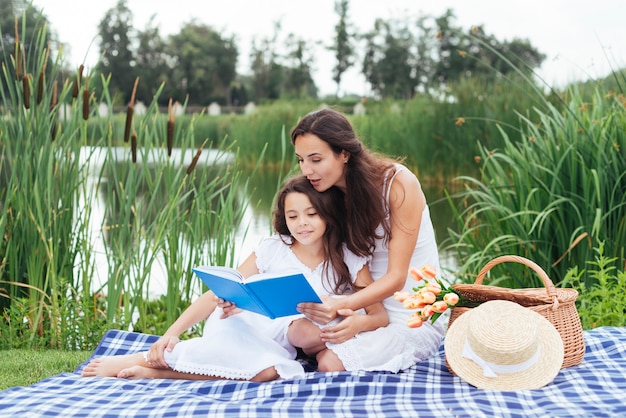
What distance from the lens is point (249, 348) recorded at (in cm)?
277

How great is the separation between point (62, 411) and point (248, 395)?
0.58 meters

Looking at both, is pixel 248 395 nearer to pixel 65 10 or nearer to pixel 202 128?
pixel 65 10

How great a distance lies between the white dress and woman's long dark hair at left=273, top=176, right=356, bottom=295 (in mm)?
160

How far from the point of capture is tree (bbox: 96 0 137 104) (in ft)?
144

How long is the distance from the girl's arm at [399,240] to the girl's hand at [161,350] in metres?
0.61

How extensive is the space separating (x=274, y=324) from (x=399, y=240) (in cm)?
56

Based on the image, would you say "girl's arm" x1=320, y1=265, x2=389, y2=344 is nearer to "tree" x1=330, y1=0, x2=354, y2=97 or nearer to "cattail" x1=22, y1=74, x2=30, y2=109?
"cattail" x1=22, y1=74, x2=30, y2=109

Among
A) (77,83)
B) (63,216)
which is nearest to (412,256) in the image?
(63,216)

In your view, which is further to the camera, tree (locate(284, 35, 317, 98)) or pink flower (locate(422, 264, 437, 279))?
tree (locate(284, 35, 317, 98))

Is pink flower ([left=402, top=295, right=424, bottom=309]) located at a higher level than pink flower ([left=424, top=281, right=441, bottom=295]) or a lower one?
lower

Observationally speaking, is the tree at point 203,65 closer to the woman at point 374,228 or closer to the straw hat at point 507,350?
the woman at point 374,228

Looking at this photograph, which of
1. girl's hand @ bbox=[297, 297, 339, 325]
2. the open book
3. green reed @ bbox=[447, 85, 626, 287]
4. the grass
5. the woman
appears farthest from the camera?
green reed @ bbox=[447, 85, 626, 287]

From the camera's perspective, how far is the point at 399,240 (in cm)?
286

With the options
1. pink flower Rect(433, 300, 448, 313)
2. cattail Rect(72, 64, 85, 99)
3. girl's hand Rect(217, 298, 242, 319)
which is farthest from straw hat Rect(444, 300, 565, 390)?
cattail Rect(72, 64, 85, 99)
